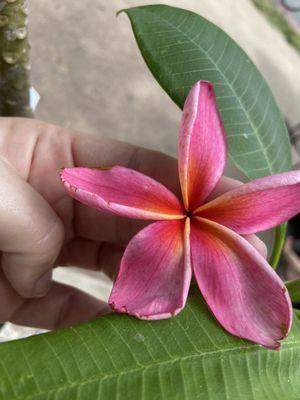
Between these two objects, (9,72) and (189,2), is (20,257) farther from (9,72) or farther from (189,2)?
(189,2)

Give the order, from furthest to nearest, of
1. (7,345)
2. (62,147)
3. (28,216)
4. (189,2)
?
(189,2), (62,147), (28,216), (7,345)

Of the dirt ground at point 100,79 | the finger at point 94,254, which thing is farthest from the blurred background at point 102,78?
the finger at point 94,254

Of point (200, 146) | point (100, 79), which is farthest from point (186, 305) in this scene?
point (100, 79)

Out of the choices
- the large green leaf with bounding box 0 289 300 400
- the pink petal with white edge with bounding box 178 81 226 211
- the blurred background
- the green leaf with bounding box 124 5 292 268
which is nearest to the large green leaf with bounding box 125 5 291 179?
the green leaf with bounding box 124 5 292 268

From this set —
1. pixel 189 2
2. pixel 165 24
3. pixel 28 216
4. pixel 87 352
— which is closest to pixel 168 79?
pixel 165 24

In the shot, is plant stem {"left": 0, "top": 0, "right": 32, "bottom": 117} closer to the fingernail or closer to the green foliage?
the fingernail

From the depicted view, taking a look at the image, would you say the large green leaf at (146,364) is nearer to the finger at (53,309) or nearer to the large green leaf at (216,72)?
the large green leaf at (216,72)

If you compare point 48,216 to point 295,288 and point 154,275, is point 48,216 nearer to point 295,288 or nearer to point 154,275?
point 154,275
